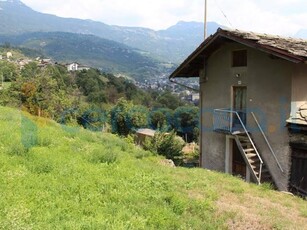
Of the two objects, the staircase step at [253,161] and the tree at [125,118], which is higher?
the staircase step at [253,161]

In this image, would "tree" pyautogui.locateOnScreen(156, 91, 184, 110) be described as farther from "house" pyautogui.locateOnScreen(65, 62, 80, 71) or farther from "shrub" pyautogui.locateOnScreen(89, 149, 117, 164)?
"shrub" pyautogui.locateOnScreen(89, 149, 117, 164)

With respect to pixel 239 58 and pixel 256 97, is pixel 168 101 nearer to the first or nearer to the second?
pixel 239 58

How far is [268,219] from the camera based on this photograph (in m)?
7.83

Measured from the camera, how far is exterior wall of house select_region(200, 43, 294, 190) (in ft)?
49.1

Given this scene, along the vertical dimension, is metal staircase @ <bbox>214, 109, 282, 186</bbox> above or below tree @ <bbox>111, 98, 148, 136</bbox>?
above

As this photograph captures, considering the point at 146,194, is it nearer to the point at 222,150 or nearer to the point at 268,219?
the point at 268,219

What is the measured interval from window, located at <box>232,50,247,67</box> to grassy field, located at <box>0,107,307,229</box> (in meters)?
7.33

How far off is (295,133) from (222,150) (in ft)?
14.8

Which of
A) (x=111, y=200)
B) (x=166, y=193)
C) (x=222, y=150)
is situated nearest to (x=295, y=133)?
(x=222, y=150)

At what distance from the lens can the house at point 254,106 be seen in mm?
14438

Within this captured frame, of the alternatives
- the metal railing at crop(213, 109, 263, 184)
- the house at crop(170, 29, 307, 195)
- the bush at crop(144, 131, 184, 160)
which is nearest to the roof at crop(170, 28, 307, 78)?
the house at crop(170, 29, 307, 195)

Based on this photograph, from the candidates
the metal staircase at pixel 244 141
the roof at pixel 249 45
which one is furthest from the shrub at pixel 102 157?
the metal staircase at pixel 244 141

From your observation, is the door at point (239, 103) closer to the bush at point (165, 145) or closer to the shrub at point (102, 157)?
the shrub at point (102, 157)

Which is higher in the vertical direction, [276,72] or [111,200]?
[276,72]
